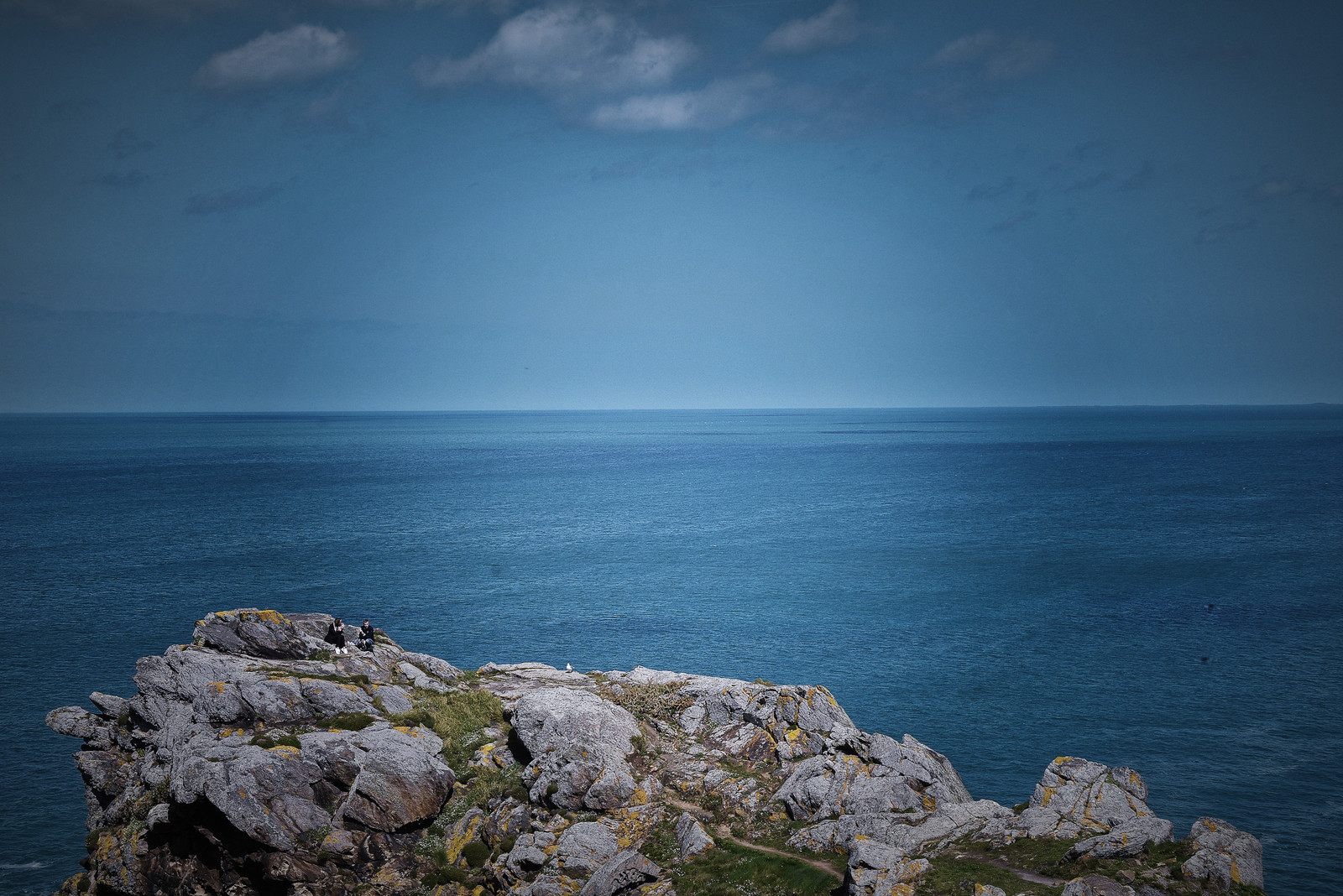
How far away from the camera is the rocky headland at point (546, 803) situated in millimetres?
28812

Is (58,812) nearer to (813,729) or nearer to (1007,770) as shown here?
(813,729)

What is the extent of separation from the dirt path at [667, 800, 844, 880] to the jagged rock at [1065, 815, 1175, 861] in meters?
8.02

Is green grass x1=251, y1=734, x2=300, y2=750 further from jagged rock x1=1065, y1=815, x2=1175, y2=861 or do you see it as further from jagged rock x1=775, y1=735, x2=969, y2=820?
jagged rock x1=1065, y1=815, x2=1175, y2=861

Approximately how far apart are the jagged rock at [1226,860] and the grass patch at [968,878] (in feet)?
14.8

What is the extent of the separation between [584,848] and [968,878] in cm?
1361

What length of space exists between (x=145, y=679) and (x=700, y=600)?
60982mm

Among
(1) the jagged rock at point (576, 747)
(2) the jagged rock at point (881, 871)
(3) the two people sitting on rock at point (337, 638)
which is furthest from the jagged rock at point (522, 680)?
(2) the jagged rock at point (881, 871)

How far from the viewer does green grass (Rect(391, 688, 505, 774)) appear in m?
37.4

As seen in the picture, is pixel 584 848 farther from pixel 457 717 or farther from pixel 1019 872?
pixel 1019 872

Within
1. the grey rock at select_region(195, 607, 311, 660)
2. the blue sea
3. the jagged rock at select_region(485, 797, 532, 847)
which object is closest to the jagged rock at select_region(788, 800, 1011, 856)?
the jagged rock at select_region(485, 797, 532, 847)

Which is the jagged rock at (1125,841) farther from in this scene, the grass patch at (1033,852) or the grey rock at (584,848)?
the grey rock at (584,848)

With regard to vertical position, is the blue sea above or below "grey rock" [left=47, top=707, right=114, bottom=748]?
below

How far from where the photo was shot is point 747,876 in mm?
29766

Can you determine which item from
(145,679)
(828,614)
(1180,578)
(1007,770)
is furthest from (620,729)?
(1180,578)
